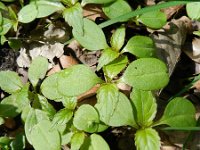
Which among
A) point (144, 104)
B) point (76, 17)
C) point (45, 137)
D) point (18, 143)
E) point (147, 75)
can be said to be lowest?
point (18, 143)

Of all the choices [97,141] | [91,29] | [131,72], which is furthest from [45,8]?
[97,141]

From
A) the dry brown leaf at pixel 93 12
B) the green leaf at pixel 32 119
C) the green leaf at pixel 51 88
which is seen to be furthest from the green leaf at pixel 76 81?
the dry brown leaf at pixel 93 12

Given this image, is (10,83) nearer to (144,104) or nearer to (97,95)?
(97,95)

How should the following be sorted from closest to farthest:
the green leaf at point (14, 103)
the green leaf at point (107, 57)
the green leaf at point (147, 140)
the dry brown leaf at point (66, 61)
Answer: the green leaf at point (147, 140), the green leaf at point (107, 57), the green leaf at point (14, 103), the dry brown leaf at point (66, 61)

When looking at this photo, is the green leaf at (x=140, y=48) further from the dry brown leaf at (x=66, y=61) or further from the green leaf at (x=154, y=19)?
the dry brown leaf at (x=66, y=61)

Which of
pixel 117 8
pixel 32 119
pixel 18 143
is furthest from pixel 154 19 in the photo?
pixel 18 143

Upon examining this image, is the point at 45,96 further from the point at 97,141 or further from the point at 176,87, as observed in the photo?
the point at 176,87
